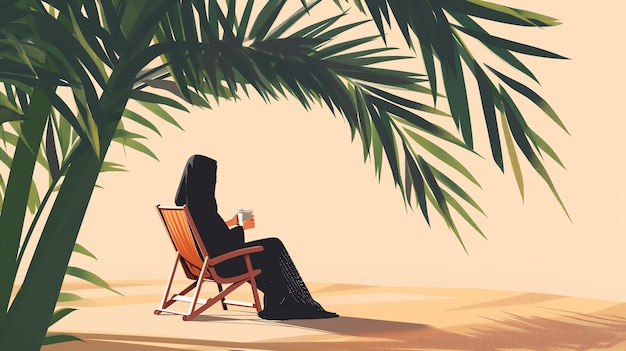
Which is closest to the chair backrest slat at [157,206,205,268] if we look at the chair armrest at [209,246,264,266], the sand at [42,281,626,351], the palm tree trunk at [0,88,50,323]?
the chair armrest at [209,246,264,266]

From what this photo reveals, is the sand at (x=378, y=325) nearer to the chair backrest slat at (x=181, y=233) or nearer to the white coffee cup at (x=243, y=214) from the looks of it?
the chair backrest slat at (x=181, y=233)

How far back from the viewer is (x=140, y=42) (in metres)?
3.61

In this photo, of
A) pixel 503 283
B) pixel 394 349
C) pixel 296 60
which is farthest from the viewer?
pixel 503 283

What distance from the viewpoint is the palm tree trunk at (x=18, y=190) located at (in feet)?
12.3

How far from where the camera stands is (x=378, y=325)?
559 cm

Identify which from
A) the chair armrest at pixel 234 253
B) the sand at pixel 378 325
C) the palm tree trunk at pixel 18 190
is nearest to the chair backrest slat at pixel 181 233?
the chair armrest at pixel 234 253

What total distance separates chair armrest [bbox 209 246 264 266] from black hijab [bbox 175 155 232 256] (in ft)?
0.29

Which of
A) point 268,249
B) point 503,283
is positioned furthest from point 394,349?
point 503,283

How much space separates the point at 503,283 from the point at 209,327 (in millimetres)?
3752

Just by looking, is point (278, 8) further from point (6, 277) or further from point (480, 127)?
point (480, 127)

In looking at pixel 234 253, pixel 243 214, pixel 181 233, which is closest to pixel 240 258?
pixel 234 253

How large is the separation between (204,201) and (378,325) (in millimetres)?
1255

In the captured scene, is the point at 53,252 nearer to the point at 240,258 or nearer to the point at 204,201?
the point at 204,201

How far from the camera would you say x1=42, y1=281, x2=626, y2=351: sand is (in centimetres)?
478
